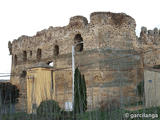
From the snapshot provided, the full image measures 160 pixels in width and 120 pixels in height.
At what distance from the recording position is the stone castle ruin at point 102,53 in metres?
15.2

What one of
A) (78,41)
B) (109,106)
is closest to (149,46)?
(78,41)

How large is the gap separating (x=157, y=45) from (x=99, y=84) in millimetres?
6261

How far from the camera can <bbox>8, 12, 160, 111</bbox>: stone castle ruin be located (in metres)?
15.2

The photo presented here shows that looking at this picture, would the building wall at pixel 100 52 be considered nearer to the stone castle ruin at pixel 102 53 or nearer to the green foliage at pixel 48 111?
the stone castle ruin at pixel 102 53

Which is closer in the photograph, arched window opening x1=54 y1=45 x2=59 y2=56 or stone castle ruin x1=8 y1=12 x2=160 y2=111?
stone castle ruin x1=8 y1=12 x2=160 y2=111

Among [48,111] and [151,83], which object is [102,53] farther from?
[48,111]

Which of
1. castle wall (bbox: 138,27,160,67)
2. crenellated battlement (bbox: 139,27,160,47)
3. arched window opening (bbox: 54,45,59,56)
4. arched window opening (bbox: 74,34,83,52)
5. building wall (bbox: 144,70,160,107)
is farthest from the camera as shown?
arched window opening (bbox: 54,45,59,56)

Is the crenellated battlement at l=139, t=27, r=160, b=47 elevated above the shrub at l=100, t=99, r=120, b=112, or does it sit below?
above

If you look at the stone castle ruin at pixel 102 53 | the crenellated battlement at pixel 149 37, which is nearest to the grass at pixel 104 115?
the stone castle ruin at pixel 102 53

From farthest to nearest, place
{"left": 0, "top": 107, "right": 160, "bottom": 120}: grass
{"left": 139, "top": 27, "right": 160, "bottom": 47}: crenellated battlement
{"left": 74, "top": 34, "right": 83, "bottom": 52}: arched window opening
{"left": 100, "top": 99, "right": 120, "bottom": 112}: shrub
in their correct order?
{"left": 139, "top": 27, "right": 160, "bottom": 47}: crenellated battlement < {"left": 74, "top": 34, "right": 83, "bottom": 52}: arched window opening < {"left": 100, "top": 99, "right": 120, "bottom": 112}: shrub < {"left": 0, "top": 107, "right": 160, "bottom": 120}: grass

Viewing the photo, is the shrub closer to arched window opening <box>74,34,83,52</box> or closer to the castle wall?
arched window opening <box>74,34,83,52</box>

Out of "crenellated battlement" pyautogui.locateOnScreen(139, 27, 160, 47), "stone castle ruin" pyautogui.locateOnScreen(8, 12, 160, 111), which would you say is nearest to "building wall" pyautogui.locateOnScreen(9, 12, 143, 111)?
"stone castle ruin" pyautogui.locateOnScreen(8, 12, 160, 111)

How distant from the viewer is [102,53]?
15.3 metres

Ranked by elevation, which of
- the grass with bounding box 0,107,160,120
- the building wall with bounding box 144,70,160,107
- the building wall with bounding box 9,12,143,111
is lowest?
the grass with bounding box 0,107,160,120
